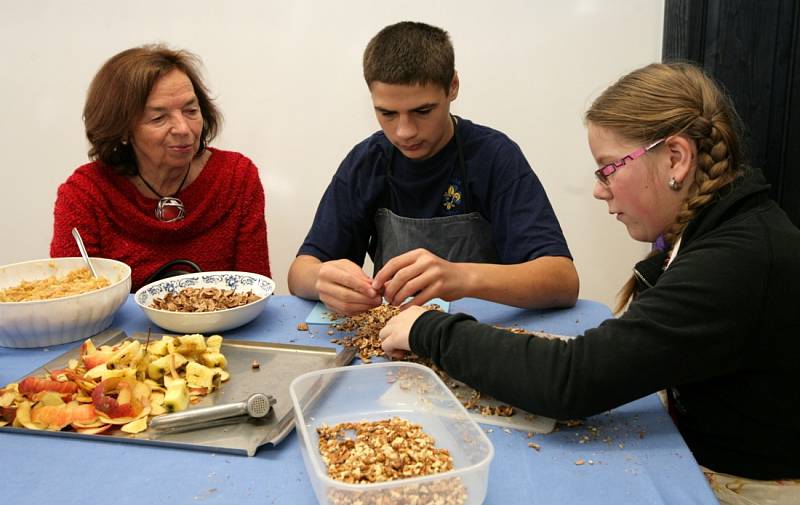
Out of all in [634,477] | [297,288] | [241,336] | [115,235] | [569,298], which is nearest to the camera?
[634,477]

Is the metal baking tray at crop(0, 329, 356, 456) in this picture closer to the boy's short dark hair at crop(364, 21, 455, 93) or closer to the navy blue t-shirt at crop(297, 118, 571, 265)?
the navy blue t-shirt at crop(297, 118, 571, 265)

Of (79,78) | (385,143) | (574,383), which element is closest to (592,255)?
(385,143)

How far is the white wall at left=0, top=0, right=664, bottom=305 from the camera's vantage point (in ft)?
8.16

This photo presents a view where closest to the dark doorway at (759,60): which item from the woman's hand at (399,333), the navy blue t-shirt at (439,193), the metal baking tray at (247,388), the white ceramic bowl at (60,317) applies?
the navy blue t-shirt at (439,193)

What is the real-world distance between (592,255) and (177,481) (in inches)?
84.8

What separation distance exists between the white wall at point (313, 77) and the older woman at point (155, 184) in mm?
A: 573

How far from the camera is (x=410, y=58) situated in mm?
1530

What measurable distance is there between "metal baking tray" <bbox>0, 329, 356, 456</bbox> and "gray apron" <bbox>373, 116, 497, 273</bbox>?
64cm

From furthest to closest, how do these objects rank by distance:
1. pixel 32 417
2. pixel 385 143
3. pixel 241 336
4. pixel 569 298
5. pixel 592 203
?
pixel 592 203 → pixel 385 143 → pixel 569 298 → pixel 241 336 → pixel 32 417

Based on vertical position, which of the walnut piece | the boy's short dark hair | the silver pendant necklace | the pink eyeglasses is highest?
the boy's short dark hair

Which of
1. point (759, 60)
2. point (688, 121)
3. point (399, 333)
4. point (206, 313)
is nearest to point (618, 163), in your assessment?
point (688, 121)

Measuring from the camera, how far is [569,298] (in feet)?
4.74

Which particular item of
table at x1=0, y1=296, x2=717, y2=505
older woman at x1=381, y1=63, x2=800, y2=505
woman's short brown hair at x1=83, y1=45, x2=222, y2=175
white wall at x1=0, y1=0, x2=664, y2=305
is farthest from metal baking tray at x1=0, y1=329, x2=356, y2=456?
white wall at x1=0, y1=0, x2=664, y2=305

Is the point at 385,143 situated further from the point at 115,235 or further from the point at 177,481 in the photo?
the point at 177,481
